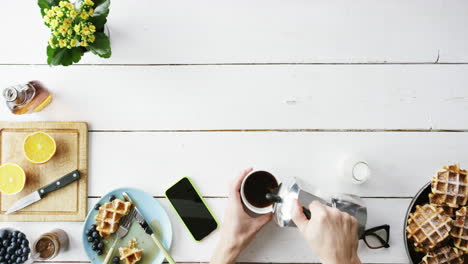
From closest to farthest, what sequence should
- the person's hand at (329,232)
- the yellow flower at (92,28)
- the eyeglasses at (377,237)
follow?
the person's hand at (329,232) < the yellow flower at (92,28) < the eyeglasses at (377,237)

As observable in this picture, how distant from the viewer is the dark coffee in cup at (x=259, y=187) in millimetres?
1242

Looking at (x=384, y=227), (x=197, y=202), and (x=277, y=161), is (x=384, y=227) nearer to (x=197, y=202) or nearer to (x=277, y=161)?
(x=277, y=161)

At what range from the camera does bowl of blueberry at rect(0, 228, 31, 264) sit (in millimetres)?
1258

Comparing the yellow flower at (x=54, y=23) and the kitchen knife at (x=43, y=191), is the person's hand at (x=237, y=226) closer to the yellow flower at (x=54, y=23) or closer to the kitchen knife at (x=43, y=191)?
the kitchen knife at (x=43, y=191)

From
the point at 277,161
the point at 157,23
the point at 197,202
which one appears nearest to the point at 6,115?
the point at 157,23

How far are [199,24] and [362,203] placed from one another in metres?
0.78

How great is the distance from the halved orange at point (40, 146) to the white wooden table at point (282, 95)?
0.28 ft

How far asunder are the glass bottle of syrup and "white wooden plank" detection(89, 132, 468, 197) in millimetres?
374

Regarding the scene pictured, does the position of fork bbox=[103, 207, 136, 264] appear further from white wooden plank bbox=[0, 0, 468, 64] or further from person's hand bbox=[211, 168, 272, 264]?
white wooden plank bbox=[0, 0, 468, 64]

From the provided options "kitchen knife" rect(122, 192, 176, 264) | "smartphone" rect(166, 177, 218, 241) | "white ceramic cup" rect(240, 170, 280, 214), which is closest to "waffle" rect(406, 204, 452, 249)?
"white ceramic cup" rect(240, 170, 280, 214)

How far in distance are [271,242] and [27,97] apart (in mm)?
921

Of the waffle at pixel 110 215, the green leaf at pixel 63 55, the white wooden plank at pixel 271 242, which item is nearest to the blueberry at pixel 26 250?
the white wooden plank at pixel 271 242

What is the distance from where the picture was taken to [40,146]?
1324 millimetres

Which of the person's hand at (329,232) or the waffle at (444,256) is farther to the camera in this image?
the waffle at (444,256)
